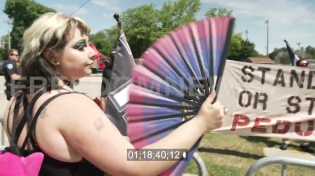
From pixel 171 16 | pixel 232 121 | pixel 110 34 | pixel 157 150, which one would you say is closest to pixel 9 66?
pixel 232 121

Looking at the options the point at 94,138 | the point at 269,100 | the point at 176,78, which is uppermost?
the point at 176,78

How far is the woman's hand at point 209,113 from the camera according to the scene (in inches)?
39.2

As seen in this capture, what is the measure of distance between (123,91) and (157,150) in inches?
74.4

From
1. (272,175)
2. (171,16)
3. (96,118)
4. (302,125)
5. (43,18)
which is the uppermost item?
(171,16)

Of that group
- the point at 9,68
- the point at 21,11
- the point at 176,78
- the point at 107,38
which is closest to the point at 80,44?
the point at 176,78

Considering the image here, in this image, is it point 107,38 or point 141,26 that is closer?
point 141,26

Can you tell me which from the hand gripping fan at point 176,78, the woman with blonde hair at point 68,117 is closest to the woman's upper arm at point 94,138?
the woman with blonde hair at point 68,117

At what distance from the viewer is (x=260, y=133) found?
198 inches

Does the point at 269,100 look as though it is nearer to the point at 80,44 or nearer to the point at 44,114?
the point at 80,44

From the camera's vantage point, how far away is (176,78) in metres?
1.11

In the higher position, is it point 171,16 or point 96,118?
point 171,16

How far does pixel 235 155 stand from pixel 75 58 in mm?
4165

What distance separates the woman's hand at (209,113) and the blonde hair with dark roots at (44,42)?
61 centimetres

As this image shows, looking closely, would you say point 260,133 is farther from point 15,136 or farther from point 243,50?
point 243,50
